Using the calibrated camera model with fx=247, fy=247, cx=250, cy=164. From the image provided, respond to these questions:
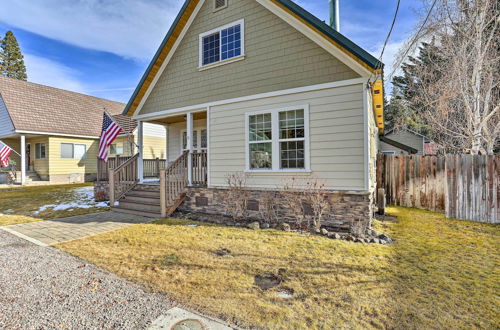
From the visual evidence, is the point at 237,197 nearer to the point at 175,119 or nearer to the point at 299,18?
the point at 299,18

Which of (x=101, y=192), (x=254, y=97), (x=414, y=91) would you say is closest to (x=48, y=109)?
(x=101, y=192)

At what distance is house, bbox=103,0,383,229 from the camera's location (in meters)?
6.28

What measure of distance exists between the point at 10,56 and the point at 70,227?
48.5m

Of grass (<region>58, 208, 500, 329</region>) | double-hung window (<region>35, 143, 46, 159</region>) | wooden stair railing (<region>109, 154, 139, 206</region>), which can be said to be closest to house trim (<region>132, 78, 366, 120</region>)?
wooden stair railing (<region>109, 154, 139, 206</region>)

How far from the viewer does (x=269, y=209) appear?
286 inches

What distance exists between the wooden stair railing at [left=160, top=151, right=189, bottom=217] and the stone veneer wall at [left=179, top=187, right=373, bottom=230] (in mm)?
371

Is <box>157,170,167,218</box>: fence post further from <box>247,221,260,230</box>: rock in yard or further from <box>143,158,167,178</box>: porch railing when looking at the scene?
<box>143,158,167,178</box>: porch railing

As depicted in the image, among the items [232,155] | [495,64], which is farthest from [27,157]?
[495,64]

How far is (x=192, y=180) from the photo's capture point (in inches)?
356

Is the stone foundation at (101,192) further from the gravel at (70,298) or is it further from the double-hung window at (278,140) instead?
the double-hung window at (278,140)

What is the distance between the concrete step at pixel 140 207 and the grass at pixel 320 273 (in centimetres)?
204

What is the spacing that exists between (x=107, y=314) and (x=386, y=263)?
4263 mm

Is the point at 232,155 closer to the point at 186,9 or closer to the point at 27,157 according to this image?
the point at 186,9

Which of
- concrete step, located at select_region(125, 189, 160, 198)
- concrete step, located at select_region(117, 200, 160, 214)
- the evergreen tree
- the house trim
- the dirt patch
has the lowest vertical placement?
the dirt patch
